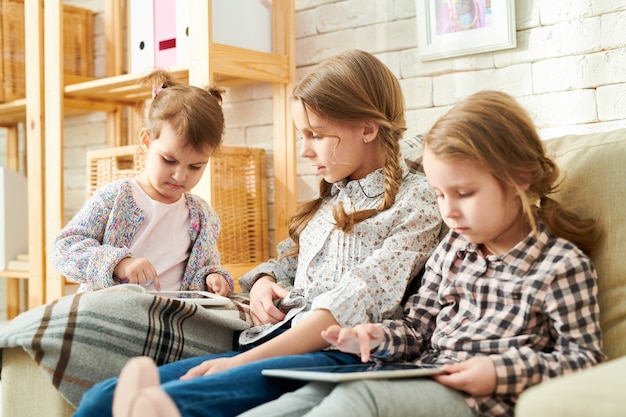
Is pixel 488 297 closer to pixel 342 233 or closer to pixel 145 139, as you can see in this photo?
pixel 342 233

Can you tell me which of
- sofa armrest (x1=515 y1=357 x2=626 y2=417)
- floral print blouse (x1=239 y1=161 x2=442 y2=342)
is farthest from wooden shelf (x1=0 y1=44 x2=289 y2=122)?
sofa armrest (x1=515 y1=357 x2=626 y2=417)

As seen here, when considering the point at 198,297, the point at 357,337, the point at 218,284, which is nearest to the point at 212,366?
the point at 357,337

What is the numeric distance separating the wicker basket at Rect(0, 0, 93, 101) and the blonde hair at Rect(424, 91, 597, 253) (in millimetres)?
2316

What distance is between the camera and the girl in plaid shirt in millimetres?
1053

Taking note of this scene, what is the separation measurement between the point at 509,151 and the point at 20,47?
8.38ft

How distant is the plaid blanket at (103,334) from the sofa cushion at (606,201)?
2.16 feet

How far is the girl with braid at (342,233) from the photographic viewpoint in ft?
4.28

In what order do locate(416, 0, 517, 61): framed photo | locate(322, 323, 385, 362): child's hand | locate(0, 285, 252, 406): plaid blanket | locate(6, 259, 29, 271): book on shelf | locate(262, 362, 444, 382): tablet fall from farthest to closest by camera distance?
locate(6, 259, 29, 271): book on shelf, locate(416, 0, 517, 61): framed photo, locate(0, 285, 252, 406): plaid blanket, locate(322, 323, 385, 362): child's hand, locate(262, 362, 444, 382): tablet

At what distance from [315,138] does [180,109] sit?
37cm

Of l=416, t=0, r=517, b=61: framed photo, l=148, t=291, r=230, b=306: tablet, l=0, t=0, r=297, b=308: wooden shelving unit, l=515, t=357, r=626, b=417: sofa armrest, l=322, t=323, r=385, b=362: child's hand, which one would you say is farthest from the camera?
l=0, t=0, r=297, b=308: wooden shelving unit

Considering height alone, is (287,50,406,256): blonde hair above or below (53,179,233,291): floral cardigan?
above

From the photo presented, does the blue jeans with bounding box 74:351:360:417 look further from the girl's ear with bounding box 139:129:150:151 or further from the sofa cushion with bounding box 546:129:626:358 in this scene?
the girl's ear with bounding box 139:129:150:151

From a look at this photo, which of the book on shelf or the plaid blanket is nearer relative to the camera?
the plaid blanket

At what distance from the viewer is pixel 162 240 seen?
179 centimetres
